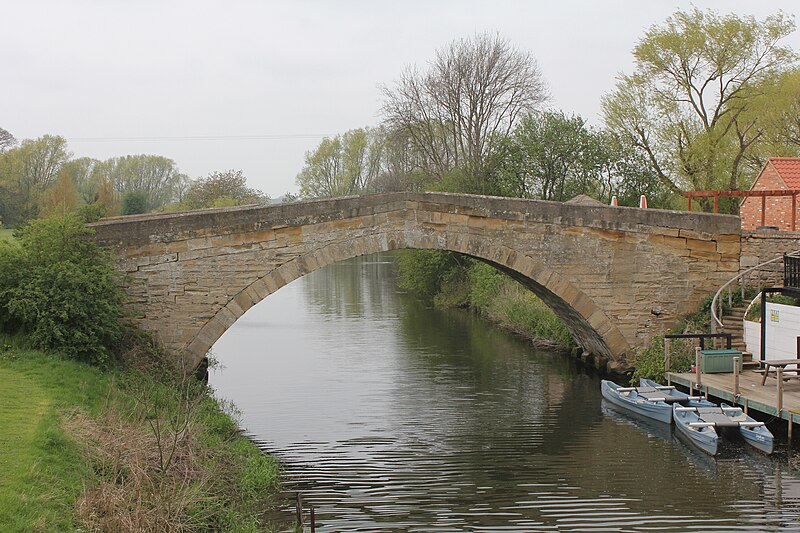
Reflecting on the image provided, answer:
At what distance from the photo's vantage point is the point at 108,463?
8.80 metres

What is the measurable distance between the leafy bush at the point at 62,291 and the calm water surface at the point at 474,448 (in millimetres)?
2849

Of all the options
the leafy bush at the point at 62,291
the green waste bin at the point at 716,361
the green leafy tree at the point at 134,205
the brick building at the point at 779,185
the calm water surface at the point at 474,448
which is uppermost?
the green leafy tree at the point at 134,205

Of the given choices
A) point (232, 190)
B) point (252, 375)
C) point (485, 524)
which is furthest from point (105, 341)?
point (232, 190)

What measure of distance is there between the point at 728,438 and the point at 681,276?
4.81 m

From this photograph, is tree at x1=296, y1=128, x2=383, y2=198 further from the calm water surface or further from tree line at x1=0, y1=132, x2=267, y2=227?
the calm water surface

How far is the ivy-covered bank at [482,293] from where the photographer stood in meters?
22.7

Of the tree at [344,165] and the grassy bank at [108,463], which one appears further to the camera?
the tree at [344,165]

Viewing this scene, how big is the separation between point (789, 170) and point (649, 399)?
1254 centimetres

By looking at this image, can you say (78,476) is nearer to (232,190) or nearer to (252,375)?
(252,375)

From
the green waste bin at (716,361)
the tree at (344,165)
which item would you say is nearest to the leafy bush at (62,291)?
the green waste bin at (716,361)

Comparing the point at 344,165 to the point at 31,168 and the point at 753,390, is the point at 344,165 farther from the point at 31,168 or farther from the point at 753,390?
the point at 753,390

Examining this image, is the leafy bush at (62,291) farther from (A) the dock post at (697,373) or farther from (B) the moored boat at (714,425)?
(A) the dock post at (697,373)

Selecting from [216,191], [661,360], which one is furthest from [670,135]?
[216,191]

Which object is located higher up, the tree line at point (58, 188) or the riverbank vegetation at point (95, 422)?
the tree line at point (58, 188)
